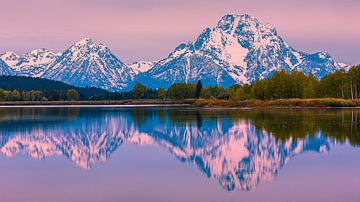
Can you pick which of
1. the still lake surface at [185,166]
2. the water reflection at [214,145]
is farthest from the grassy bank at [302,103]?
the still lake surface at [185,166]

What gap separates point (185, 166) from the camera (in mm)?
29328

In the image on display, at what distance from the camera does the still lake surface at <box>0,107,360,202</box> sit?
2159cm

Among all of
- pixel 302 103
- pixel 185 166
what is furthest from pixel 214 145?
pixel 302 103

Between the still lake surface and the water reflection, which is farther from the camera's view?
the water reflection

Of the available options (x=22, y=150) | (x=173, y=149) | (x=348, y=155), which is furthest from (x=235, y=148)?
(x=22, y=150)

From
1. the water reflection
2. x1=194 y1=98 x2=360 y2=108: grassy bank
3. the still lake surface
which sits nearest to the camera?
the still lake surface

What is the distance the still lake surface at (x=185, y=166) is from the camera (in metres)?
21.6

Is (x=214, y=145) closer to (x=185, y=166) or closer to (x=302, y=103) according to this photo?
(x=185, y=166)

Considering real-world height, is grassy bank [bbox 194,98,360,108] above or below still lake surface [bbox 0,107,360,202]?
above

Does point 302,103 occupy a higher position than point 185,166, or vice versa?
point 302,103

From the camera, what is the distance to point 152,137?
47656 millimetres

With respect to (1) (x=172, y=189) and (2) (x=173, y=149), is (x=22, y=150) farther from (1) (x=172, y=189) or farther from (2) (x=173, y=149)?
(1) (x=172, y=189)

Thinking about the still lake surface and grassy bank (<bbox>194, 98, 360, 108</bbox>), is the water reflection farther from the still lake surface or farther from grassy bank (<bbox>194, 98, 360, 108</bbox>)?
grassy bank (<bbox>194, 98, 360, 108</bbox>)

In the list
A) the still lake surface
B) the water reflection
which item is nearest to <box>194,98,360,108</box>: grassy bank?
the water reflection
